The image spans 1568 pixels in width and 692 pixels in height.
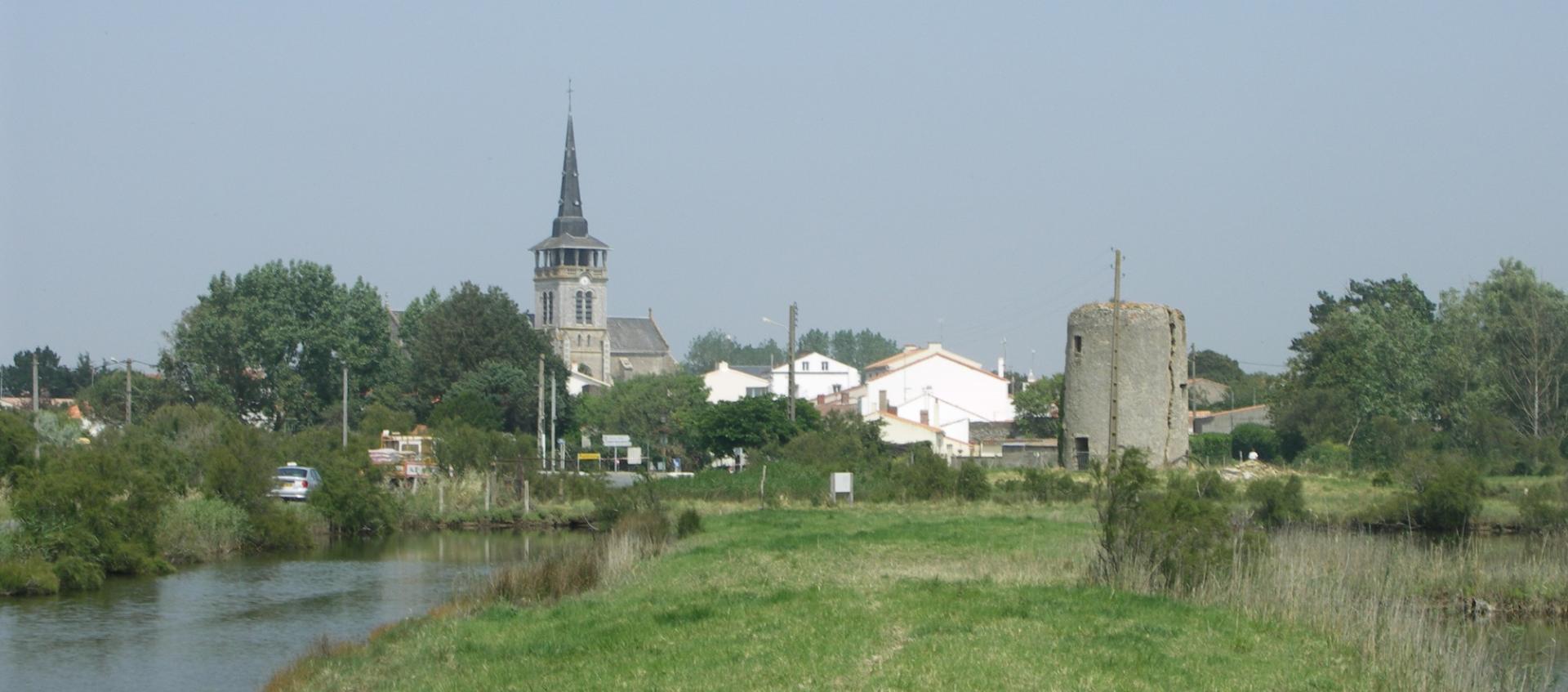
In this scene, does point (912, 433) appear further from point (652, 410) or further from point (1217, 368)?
point (1217, 368)

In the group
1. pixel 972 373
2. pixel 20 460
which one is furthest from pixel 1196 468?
pixel 972 373

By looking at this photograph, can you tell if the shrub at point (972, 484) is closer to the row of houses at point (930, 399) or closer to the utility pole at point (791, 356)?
the utility pole at point (791, 356)

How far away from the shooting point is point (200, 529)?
34.0m

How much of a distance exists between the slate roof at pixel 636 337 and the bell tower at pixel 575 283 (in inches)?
513

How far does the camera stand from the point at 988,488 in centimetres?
4197

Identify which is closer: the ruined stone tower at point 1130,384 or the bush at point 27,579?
the bush at point 27,579

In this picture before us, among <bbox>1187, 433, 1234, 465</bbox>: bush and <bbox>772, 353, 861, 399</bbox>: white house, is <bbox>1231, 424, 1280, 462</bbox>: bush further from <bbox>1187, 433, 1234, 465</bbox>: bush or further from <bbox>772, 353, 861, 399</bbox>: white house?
<bbox>772, 353, 861, 399</bbox>: white house

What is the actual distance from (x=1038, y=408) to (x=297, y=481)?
54.9 meters

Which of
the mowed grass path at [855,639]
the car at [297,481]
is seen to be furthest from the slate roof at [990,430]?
the mowed grass path at [855,639]

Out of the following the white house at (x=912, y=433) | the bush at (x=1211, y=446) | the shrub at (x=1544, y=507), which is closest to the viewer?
the shrub at (x=1544, y=507)

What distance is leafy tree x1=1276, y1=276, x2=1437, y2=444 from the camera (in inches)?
2650

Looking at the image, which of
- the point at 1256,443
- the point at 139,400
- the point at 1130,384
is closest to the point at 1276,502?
the point at 1130,384

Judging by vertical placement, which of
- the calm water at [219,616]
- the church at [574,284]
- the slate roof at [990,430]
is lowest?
the calm water at [219,616]

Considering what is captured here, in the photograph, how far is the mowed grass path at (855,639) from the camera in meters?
12.3
